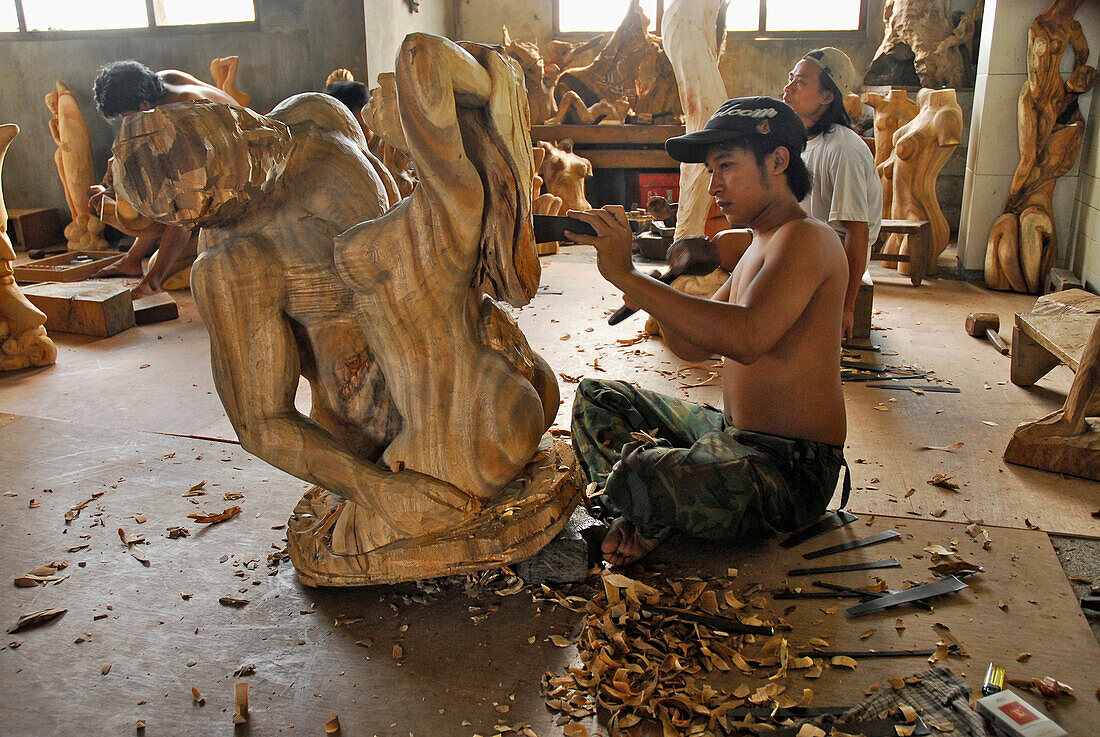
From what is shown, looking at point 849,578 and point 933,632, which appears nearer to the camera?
point 933,632

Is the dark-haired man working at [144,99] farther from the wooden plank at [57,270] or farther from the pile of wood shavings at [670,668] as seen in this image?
the pile of wood shavings at [670,668]

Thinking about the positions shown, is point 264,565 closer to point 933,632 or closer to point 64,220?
point 933,632

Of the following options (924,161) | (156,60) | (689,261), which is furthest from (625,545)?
(156,60)

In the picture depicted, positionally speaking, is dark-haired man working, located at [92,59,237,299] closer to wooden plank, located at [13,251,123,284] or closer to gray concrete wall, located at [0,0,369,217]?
wooden plank, located at [13,251,123,284]

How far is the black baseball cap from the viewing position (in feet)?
7.20

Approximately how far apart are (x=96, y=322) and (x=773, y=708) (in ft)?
16.2

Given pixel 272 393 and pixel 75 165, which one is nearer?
pixel 272 393

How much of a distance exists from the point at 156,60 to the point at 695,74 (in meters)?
6.58

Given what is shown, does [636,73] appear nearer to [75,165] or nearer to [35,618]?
[75,165]

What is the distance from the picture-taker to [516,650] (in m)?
1.97

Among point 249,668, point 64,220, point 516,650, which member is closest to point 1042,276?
point 516,650

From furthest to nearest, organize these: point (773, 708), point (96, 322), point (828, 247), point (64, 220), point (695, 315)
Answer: point (64, 220) → point (96, 322) → point (828, 247) → point (695, 315) → point (773, 708)

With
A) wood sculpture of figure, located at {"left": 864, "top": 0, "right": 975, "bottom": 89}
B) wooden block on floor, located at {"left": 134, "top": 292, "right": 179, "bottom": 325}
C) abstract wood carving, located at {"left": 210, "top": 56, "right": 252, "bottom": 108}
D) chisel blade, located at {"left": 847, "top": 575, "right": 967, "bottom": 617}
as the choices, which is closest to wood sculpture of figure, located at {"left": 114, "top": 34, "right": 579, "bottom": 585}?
chisel blade, located at {"left": 847, "top": 575, "right": 967, "bottom": 617}

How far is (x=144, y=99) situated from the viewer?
5332mm
